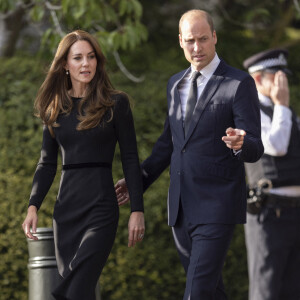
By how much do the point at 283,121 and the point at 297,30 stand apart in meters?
5.79

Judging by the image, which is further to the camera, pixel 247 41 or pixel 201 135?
pixel 247 41

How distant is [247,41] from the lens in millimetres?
10945

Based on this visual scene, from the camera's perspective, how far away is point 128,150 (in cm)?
515

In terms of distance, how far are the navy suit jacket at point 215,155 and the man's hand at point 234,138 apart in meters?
0.24

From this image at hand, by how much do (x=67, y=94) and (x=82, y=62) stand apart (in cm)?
21

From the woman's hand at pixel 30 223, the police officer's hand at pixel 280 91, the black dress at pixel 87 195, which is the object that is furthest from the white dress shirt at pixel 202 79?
the police officer's hand at pixel 280 91

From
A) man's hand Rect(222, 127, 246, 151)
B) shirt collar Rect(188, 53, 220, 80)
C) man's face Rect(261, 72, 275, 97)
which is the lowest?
→ man's hand Rect(222, 127, 246, 151)

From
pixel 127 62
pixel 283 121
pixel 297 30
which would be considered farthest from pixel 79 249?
pixel 297 30

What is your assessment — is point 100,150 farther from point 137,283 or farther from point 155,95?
point 155,95

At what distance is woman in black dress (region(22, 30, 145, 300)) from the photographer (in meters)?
4.93

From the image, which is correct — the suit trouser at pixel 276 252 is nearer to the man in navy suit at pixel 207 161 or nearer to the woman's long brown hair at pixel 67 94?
the man in navy suit at pixel 207 161

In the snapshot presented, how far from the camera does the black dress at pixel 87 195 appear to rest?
4.91 m

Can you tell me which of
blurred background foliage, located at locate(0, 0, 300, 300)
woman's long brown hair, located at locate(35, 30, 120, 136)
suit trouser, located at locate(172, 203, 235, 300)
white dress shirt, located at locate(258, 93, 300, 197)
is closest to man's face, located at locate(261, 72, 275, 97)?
white dress shirt, located at locate(258, 93, 300, 197)

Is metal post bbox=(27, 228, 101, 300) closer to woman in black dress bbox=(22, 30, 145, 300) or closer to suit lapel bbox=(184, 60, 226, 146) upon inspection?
woman in black dress bbox=(22, 30, 145, 300)
